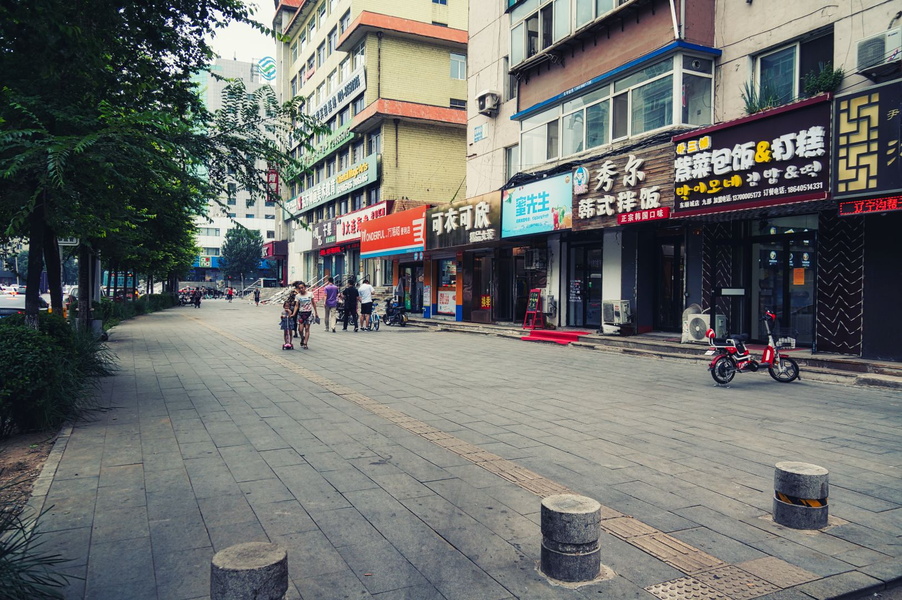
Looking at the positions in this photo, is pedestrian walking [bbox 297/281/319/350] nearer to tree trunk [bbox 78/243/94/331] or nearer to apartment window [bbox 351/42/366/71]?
tree trunk [bbox 78/243/94/331]

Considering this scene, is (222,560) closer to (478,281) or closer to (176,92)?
(176,92)

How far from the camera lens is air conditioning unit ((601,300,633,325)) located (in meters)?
15.9

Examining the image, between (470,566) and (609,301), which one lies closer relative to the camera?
(470,566)

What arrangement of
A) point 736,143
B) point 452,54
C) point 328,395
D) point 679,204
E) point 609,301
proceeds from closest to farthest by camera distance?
point 328,395, point 736,143, point 679,204, point 609,301, point 452,54

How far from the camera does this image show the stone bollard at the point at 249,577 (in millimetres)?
2760

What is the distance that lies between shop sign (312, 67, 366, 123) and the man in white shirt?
18301 mm

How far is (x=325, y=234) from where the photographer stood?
4312 cm

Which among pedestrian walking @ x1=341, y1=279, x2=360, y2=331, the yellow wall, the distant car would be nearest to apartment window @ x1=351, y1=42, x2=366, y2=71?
the yellow wall

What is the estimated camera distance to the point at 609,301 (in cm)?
1616

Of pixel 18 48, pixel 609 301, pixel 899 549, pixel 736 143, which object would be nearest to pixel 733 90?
pixel 736 143

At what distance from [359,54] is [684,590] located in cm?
3966

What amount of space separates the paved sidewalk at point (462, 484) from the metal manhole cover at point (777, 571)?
1cm

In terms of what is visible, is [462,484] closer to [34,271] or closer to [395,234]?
[34,271]

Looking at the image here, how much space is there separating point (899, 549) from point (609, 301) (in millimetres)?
12471
